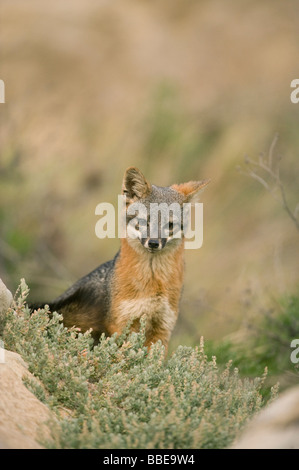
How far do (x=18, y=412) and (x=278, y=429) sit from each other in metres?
1.30

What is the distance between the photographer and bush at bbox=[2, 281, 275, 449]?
3590 mm

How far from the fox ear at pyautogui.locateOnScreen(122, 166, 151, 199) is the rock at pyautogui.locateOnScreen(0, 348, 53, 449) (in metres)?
1.86

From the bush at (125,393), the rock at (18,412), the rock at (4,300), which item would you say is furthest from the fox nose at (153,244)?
the rock at (18,412)

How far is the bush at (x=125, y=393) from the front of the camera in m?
3.59

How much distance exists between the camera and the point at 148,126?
14320 mm

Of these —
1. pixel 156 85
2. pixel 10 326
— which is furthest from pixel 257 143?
pixel 10 326

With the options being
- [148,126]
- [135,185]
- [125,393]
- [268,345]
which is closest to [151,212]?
[135,185]

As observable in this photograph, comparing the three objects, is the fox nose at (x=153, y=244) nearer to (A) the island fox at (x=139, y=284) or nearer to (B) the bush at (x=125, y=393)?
(A) the island fox at (x=139, y=284)

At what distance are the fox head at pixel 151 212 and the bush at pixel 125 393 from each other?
32.4 inches


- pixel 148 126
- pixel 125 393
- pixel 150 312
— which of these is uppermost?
pixel 148 126

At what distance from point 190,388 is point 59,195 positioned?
1034cm

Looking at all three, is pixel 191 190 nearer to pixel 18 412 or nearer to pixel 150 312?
pixel 150 312

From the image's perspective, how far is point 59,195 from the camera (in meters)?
14.4

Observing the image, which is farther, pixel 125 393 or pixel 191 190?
pixel 191 190
